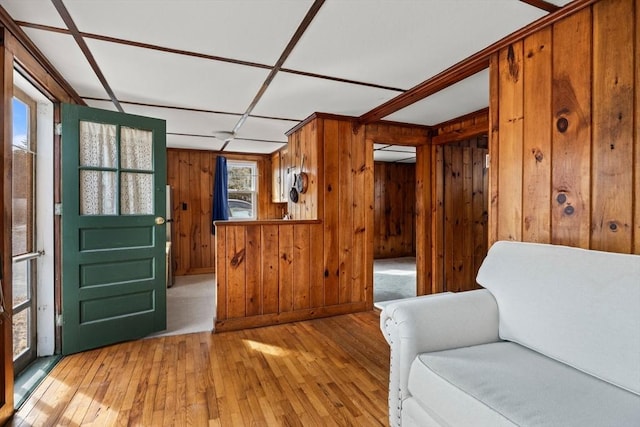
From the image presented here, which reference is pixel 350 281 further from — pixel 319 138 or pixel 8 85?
pixel 8 85

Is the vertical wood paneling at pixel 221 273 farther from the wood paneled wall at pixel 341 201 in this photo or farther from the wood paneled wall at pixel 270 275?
the wood paneled wall at pixel 341 201

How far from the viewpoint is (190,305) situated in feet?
11.9

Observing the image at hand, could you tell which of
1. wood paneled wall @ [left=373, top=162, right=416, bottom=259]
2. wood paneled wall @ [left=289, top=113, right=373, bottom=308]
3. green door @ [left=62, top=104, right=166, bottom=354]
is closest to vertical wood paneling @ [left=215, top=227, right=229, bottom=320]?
green door @ [left=62, top=104, right=166, bottom=354]

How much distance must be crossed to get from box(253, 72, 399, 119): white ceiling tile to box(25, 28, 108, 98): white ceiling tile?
1.24 meters

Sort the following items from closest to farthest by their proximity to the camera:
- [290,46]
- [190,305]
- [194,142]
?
[290,46] < [190,305] < [194,142]

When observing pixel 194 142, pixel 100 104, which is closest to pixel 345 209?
pixel 100 104

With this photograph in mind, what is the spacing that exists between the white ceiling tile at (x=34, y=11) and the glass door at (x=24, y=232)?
71cm

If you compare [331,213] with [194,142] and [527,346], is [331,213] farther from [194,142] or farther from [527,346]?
[194,142]

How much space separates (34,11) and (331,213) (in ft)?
8.27

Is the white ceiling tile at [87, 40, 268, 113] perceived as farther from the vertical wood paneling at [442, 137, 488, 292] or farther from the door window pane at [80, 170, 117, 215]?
the vertical wood paneling at [442, 137, 488, 292]

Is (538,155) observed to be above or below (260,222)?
above

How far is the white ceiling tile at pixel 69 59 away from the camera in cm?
174

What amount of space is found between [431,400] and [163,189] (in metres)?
2.60

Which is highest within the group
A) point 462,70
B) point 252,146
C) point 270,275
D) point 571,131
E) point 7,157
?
point 252,146
